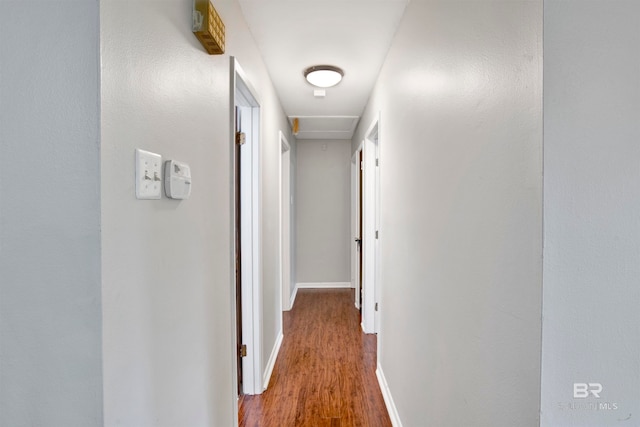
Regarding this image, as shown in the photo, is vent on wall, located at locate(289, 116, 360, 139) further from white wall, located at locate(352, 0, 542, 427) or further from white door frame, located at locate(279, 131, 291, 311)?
white wall, located at locate(352, 0, 542, 427)

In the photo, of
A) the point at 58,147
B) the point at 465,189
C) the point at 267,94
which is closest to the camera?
the point at 58,147

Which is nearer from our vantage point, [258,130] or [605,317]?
[605,317]

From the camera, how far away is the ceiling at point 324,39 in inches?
69.9

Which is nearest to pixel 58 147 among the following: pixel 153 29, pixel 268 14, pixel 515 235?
pixel 153 29

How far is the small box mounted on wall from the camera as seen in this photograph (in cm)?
116

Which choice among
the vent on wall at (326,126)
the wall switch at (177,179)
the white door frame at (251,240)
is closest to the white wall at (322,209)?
the vent on wall at (326,126)

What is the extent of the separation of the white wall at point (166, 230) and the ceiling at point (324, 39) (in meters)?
0.33

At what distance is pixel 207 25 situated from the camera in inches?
46.4

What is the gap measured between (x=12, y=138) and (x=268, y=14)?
59.5 inches

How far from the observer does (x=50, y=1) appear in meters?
0.71

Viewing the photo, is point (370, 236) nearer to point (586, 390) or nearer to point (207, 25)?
point (207, 25)

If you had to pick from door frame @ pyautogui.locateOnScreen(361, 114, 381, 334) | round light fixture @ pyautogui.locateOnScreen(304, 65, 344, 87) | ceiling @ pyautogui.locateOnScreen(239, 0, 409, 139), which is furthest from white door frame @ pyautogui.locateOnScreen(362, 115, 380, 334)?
round light fixture @ pyautogui.locateOnScreen(304, 65, 344, 87)

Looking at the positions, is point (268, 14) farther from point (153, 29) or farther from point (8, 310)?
point (8, 310)

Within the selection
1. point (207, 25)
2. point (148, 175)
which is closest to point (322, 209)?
point (207, 25)
